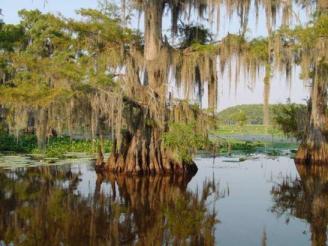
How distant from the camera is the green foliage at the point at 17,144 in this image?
→ 24.1m

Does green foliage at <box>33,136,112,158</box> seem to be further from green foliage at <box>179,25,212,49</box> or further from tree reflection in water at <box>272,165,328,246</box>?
tree reflection in water at <box>272,165,328,246</box>

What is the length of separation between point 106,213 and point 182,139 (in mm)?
6208

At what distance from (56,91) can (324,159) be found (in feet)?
38.3

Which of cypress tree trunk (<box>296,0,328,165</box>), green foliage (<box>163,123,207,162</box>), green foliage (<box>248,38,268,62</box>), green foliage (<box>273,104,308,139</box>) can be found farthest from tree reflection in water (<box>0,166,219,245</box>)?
green foliage (<box>273,104,308,139</box>)

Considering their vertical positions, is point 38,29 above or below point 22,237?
above

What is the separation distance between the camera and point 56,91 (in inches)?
541

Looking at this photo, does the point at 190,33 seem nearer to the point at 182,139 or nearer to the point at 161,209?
the point at 182,139

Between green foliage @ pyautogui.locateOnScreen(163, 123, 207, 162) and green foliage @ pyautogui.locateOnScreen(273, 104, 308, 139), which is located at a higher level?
green foliage @ pyautogui.locateOnScreen(273, 104, 308, 139)

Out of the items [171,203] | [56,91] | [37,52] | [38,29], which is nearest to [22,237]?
[171,203]

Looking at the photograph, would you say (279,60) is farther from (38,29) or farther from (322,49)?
(38,29)

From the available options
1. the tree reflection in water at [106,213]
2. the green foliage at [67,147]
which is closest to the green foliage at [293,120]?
the green foliage at [67,147]

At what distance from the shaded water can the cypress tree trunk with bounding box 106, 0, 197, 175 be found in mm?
914

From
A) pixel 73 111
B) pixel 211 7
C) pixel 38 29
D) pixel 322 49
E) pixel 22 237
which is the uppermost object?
pixel 38 29

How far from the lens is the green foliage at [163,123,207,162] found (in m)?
15.1
